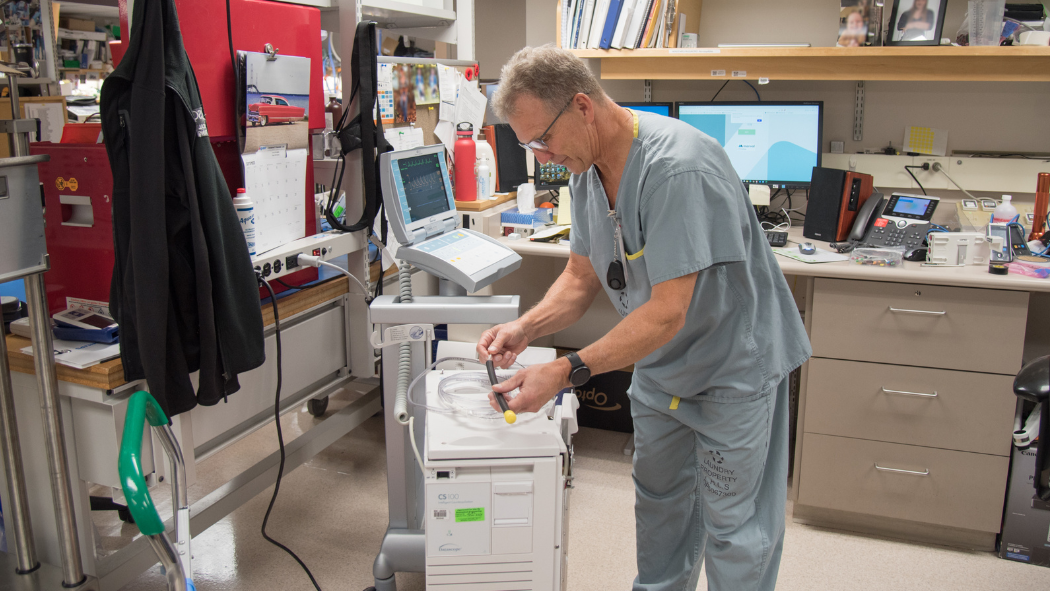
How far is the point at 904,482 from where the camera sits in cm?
229

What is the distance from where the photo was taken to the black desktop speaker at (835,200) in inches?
101

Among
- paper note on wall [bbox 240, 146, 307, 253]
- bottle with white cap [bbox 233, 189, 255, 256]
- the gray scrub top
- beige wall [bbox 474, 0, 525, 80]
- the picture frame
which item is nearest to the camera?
the gray scrub top

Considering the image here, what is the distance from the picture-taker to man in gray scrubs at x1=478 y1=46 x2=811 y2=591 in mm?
1328

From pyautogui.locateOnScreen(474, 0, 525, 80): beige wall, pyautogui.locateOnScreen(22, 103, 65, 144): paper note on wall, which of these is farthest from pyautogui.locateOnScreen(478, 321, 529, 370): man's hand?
pyautogui.locateOnScreen(474, 0, 525, 80): beige wall

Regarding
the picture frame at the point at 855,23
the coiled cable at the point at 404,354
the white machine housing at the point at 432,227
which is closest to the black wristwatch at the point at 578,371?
the coiled cable at the point at 404,354

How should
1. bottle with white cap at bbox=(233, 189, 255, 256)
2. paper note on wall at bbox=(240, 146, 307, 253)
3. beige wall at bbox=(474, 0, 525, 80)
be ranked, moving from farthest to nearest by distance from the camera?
1. beige wall at bbox=(474, 0, 525, 80)
2. paper note on wall at bbox=(240, 146, 307, 253)
3. bottle with white cap at bbox=(233, 189, 255, 256)

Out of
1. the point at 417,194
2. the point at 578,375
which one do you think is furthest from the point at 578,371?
the point at 417,194

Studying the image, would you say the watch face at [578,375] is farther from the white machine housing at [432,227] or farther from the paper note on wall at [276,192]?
the paper note on wall at [276,192]

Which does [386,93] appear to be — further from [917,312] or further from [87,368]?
[917,312]

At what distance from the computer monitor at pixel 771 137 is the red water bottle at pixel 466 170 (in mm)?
893

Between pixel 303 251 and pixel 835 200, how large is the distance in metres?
1.78

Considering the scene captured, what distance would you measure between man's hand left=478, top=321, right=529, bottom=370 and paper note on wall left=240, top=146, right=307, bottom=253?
28.5 inches

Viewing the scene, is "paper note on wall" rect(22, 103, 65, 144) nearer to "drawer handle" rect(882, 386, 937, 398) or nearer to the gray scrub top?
the gray scrub top

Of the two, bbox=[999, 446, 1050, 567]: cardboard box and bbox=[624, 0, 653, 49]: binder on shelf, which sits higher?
bbox=[624, 0, 653, 49]: binder on shelf
